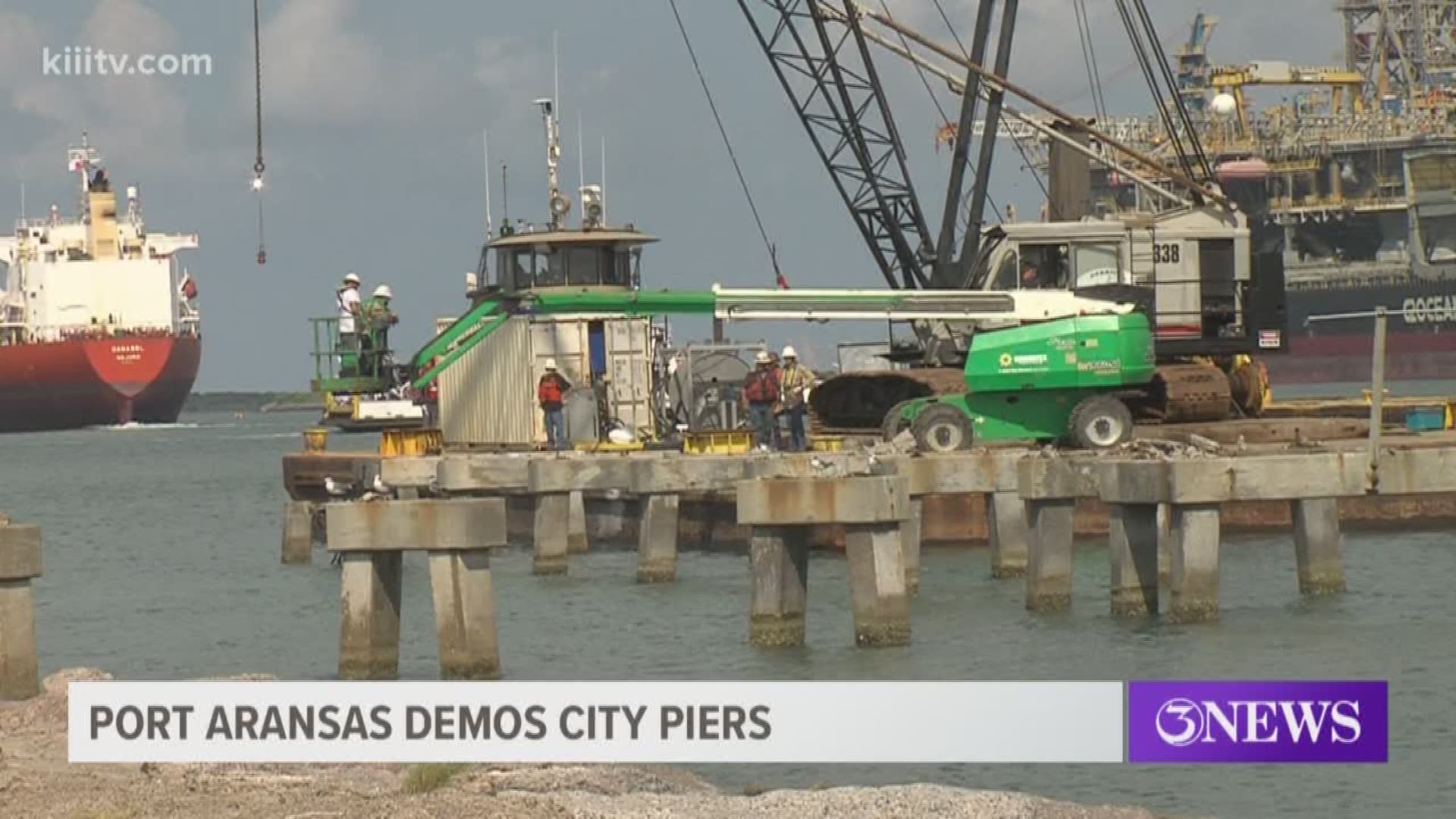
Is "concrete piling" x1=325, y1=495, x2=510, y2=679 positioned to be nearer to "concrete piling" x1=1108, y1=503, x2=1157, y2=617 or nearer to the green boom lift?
"concrete piling" x1=1108, y1=503, x2=1157, y2=617

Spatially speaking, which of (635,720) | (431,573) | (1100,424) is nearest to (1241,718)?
(635,720)

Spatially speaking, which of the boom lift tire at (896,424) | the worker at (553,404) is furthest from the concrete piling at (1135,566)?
the worker at (553,404)

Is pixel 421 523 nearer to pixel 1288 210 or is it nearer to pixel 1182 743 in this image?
pixel 1182 743

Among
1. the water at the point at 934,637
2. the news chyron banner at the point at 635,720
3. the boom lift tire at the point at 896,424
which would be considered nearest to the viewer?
the news chyron banner at the point at 635,720

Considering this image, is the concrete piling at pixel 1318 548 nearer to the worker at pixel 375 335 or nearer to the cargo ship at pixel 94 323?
the worker at pixel 375 335

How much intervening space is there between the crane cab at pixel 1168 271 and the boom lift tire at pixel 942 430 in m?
3.79

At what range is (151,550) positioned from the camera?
52.2 metres

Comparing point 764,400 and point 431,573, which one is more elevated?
point 764,400

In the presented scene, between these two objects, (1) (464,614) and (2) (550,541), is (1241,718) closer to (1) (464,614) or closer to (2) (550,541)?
(1) (464,614)

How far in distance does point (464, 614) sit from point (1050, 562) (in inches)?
316

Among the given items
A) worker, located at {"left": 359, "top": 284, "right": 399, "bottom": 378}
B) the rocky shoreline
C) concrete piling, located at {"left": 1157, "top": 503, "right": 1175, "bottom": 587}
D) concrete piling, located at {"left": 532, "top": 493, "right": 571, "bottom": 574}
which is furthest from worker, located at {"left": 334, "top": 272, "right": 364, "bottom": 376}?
the rocky shoreline

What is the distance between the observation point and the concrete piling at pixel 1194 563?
89.8 feet

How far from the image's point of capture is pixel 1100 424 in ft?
119

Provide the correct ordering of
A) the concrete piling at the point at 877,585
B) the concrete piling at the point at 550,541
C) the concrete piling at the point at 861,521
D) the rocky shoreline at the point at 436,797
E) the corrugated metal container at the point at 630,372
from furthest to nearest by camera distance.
Result: the corrugated metal container at the point at 630,372 < the concrete piling at the point at 550,541 < the concrete piling at the point at 877,585 < the concrete piling at the point at 861,521 < the rocky shoreline at the point at 436,797
